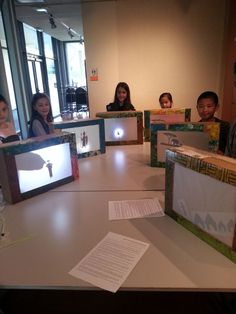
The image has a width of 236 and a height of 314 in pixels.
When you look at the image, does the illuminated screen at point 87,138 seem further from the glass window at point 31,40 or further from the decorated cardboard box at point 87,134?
the glass window at point 31,40

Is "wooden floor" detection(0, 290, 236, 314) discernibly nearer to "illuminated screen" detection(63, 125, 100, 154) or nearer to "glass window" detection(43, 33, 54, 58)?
"illuminated screen" detection(63, 125, 100, 154)

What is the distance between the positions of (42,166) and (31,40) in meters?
6.22

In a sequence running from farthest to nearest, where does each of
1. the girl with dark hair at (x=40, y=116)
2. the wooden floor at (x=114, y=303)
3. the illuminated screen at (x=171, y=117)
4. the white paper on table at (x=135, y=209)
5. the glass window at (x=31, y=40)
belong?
the glass window at (x=31, y=40), the illuminated screen at (x=171, y=117), the girl with dark hair at (x=40, y=116), the wooden floor at (x=114, y=303), the white paper on table at (x=135, y=209)

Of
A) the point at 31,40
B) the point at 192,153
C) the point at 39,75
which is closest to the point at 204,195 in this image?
the point at 192,153

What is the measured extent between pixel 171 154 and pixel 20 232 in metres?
0.67

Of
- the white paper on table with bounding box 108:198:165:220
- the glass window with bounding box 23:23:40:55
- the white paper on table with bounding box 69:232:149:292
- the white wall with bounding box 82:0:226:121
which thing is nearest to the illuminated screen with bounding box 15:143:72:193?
the white paper on table with bounding box 108:198:165:220

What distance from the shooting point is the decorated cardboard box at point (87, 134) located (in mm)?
1754

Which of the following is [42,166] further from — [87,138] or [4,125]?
[4,125]

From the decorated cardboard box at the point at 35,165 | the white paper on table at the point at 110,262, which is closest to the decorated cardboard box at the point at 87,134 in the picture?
the decorated cardboard box at the point at 35,165

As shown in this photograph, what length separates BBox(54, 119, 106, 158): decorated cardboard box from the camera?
1754 millimetres

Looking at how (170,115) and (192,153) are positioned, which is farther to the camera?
(170,115)

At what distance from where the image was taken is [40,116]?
1.95 m

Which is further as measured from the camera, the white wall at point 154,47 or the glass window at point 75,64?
the glass window at point 75,64

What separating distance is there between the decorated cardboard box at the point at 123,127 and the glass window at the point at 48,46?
6274mm
